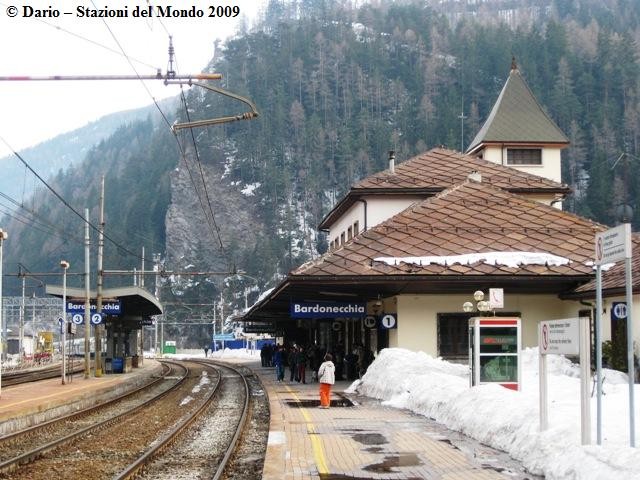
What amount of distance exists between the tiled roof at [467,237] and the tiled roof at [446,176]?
4218 millimetres

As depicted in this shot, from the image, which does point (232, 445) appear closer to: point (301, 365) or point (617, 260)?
point (617, 260)

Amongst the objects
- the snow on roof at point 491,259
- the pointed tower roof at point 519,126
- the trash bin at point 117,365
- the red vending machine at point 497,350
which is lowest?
the trash bin at point 117,365

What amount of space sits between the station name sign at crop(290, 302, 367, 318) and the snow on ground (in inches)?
177

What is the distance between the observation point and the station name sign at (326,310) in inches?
1172

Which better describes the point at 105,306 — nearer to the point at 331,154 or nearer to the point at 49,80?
the point at 49,80

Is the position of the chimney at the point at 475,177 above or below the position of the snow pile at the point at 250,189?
below

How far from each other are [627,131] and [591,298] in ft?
402

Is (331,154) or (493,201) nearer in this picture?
(493,201)

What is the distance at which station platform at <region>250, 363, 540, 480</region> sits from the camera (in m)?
11.2

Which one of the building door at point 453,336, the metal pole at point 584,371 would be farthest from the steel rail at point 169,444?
the building door at point 453,336

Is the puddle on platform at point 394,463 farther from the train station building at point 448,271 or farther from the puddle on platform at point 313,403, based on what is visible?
the train station building at point 448,271

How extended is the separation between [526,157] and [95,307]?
25075 millimetres

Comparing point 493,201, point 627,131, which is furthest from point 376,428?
point 627,131

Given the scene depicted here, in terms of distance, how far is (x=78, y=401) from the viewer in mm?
25641
